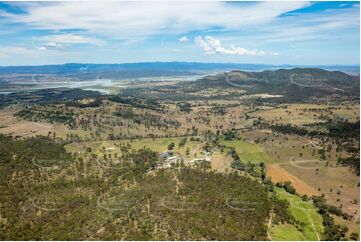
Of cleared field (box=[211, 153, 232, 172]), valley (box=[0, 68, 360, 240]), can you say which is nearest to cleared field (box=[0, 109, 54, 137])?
valley (box=[0, 68, 360, 240])

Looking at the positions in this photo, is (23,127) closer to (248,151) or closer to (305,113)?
(248,151)

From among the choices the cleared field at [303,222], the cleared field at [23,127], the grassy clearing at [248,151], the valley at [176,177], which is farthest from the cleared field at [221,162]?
the cleared field at [23,127]

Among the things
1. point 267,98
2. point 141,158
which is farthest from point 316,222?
point 267,98

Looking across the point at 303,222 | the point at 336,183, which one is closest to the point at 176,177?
the point at 303,222

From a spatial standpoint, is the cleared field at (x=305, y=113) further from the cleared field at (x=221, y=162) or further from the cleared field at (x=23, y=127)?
the cleared field at (x=23, y=127)

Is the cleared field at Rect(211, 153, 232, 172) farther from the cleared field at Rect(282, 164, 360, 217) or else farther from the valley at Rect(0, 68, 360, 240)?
the cleared field at Rect(282, 164, 360, 217)

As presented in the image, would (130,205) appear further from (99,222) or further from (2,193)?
(2,193)
